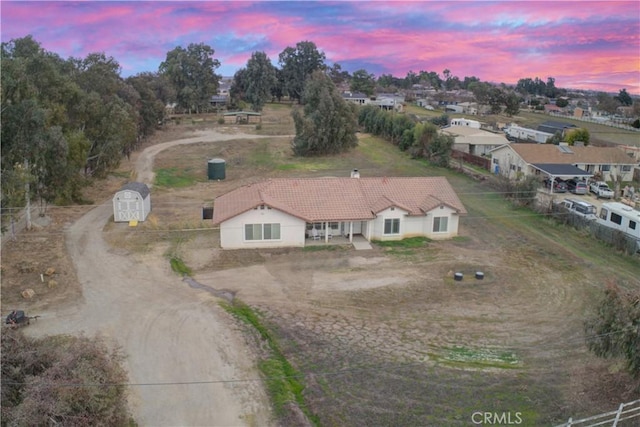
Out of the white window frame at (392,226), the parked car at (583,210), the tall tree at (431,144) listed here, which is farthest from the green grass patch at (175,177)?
the parked car at (583,210)

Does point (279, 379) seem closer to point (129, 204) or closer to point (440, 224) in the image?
point (440, 224)

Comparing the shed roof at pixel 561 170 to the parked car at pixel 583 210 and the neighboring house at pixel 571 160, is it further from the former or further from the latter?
the parked car at pixel 583 210

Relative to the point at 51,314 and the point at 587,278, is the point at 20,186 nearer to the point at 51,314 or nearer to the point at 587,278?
the point at 51,314

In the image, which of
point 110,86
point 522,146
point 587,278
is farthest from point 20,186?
point 522,146

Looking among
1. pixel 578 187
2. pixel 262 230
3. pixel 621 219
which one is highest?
pixel 578 187

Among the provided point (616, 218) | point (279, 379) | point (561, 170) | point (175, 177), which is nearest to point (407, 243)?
point (616, 218)

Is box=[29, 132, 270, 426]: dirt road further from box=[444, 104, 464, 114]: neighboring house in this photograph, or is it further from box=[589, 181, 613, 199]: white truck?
box=[444, 104, 464, 114]: neighboring house
